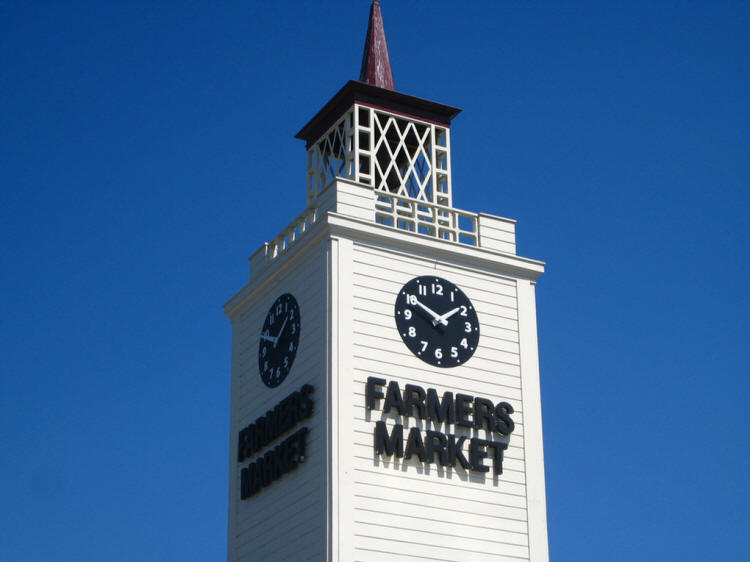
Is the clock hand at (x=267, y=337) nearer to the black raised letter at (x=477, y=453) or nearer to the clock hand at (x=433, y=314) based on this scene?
the clock hand at (x=433, y=314)

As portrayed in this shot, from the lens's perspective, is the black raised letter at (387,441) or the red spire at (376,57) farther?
the red spire at (376,57)

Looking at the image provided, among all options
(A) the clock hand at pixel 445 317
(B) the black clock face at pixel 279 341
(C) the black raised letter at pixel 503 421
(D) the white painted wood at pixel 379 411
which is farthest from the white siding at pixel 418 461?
(B) the black clock face at pixel 279 341

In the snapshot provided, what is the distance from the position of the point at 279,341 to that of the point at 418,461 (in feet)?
18.5

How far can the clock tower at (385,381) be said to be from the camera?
3597 cm

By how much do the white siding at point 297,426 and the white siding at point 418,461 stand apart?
2.99 ft

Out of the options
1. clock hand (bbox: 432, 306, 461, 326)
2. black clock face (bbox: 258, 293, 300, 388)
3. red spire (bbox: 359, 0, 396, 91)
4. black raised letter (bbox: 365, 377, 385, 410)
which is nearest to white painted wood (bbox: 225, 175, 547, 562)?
black raised letter (bbox: 365, 377, 385, 410)

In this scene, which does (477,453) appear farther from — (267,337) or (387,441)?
(267,337)

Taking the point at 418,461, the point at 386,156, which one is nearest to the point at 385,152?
the point at 386,156

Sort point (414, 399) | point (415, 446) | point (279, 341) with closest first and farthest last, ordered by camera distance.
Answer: point (415, 446)
point (414, 399)
point (279, 341)

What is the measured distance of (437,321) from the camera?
1513 inches

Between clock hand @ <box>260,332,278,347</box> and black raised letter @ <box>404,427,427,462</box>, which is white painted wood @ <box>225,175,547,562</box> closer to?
black raised letter @ <box>404,427,427,462</box>

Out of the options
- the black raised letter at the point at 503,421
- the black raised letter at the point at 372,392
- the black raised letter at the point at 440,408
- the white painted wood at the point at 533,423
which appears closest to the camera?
the black raised letter at the point at 372,392

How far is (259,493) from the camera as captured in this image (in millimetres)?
39281

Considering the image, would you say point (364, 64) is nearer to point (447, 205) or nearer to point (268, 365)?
point (447, 205)
